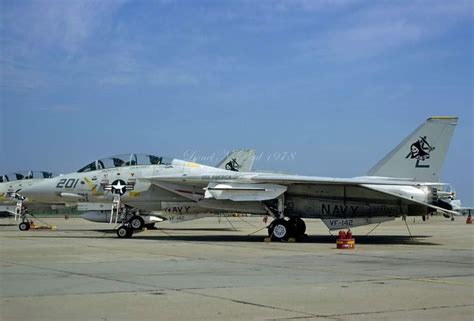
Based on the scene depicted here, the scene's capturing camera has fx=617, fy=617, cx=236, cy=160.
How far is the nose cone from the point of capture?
75.5 feet

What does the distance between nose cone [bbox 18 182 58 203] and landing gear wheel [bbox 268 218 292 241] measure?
A: 8566 millimetres

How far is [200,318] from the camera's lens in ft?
20.8

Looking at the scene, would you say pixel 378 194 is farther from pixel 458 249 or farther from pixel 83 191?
pixel 83 191

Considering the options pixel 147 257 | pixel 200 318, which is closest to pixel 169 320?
pixel 200 318

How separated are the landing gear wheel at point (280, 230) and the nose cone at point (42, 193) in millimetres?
8566

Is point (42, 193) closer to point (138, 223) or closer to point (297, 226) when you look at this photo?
point (138, 223)

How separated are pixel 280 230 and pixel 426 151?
5295mm

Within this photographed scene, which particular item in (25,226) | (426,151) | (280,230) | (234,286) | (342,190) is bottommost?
A: (234,286)

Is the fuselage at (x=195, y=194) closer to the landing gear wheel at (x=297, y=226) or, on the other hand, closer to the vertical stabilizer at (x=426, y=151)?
the landing gear wheel at (x=297, y=226)

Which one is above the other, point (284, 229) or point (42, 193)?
point (42, 193)

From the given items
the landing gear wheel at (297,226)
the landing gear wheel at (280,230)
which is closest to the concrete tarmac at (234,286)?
the landing gear wheel at (280,230)

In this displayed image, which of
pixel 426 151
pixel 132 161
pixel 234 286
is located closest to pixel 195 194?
pixel 132 161

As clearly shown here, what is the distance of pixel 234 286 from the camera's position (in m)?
8.70

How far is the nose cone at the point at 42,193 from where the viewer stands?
75.5 feet
